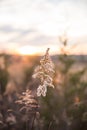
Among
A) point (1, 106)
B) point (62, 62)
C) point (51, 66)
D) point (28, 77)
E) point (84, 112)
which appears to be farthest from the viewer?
point (28, 77)

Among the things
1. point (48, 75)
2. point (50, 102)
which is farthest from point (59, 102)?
point (48, 75)

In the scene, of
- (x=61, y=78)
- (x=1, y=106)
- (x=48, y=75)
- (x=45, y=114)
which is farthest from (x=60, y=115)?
(x=48, y=75)

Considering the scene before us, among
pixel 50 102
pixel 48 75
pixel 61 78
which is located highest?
pixel 61 78

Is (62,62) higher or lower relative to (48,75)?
higher

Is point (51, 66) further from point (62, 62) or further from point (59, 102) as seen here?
point (62, 62)

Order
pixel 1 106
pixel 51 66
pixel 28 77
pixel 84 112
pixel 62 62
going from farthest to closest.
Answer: pixel 28 77
pixel 62 62
pixel 1 106
pixel 84 112
pixel 51 66

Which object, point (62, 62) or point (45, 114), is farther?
point (62, 62)

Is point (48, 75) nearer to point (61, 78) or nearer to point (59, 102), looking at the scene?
point (59, 102)

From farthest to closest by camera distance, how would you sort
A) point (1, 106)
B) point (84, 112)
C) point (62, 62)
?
point (62, 62) < point (1, 106) < point (84, 112)

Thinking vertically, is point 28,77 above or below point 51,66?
above
